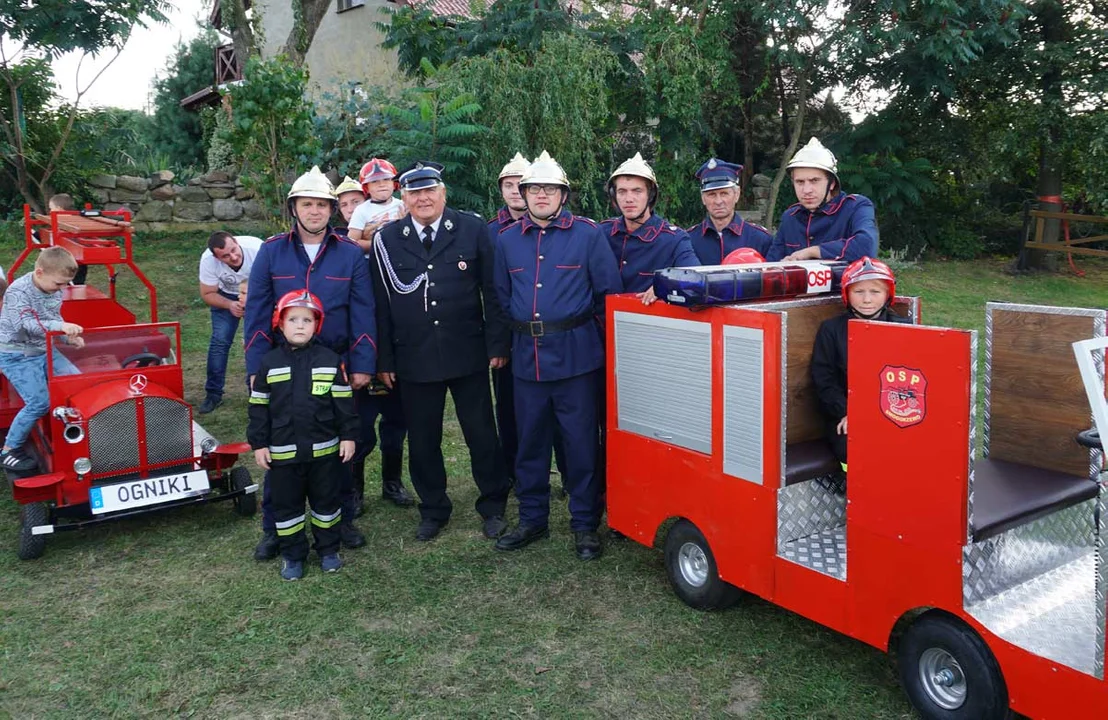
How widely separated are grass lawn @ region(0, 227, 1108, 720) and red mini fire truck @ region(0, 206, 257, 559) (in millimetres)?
247

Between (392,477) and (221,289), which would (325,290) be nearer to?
(392,477)

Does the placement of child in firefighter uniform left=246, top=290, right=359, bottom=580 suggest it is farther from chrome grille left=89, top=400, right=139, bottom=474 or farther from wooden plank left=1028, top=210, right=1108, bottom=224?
wooden plank left=1028, top=210, right=1108, bottom=224

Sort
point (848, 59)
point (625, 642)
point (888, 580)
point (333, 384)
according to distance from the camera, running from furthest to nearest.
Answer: point (848, 59), point (333, 384), point (625, 642), point (888, 580)

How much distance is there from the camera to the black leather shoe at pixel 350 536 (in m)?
5.15

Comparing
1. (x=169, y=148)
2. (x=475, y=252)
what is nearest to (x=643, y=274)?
(x=475, y=252)

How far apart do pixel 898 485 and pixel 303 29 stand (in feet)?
51.6

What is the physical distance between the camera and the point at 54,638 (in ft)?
13.5

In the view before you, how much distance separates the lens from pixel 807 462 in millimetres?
3850

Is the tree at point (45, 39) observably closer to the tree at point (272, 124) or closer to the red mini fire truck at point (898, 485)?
the tree at point (272, 124)

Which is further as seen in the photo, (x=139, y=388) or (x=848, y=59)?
(x=848, y=59)

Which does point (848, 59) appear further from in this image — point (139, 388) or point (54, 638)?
point (54, 638)

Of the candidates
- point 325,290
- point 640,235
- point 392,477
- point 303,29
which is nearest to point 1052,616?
point 640,235

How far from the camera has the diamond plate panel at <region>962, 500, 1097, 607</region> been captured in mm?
3186

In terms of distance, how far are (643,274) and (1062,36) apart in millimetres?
14253
